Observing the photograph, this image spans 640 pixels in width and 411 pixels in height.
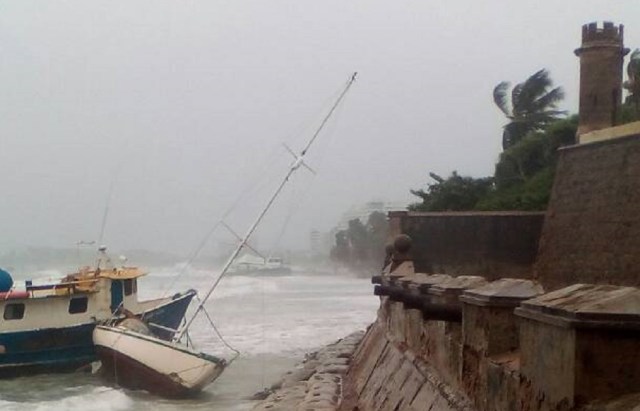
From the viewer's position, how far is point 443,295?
8.45 m

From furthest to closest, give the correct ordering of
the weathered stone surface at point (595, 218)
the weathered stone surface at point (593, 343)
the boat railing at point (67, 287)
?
1. the boat railing at point (67, 287)
2. the weathered stone surface at point (595, 218)
3. the weathered stone surface at point (593, 343)

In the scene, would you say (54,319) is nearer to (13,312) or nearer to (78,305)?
(78,305)

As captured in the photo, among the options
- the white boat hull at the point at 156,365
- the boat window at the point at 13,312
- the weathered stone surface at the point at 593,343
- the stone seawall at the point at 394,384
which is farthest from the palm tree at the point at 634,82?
the weathered stone surface at the point at 593,343

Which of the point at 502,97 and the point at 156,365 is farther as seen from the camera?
the point at 502,97

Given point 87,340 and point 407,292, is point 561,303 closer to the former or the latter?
point 407,292

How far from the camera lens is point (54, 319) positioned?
25.2m

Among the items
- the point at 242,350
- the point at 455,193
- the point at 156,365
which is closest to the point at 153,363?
the point at 156,365

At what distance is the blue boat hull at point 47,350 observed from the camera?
24.7 m

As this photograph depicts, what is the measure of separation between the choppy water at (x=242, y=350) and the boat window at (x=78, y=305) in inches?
74.7

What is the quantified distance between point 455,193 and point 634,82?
27.8 feet

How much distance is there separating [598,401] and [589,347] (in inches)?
10.1

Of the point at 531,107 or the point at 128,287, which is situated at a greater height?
the point at 531,107

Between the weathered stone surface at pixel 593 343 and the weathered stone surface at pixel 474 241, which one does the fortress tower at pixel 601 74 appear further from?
the weathered stone surface at pixel 593 343

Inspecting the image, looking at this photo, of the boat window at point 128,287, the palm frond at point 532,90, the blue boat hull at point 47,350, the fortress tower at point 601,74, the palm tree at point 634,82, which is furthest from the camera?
the palm frond at point 532,90
